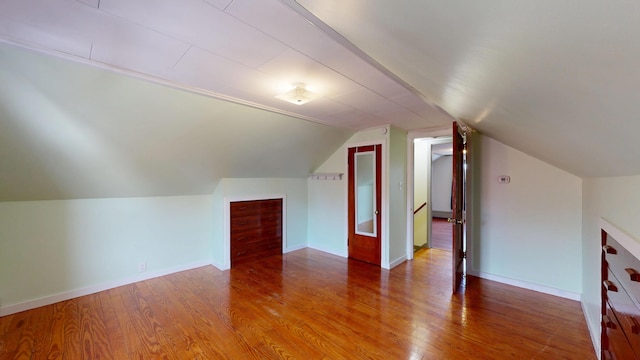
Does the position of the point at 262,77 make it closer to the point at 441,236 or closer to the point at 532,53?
the point at 532,53

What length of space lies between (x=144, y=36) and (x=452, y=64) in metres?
1.75

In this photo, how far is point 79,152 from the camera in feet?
8.15

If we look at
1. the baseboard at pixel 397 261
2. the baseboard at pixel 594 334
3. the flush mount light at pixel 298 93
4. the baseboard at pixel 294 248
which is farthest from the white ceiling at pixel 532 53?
the baseboard at pixel 294 248

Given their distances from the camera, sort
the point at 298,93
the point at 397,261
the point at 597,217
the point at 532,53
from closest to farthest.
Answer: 1. the point at 532,53
2. the point at 597,217
3. the point at 298,93
4. the point at 397,261

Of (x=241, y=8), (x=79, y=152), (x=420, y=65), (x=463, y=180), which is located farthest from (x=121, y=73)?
(x=463, y=180)

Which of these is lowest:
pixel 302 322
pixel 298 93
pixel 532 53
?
pixel 302 322

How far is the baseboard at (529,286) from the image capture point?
2.95 m

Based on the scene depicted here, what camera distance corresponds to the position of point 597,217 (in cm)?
208

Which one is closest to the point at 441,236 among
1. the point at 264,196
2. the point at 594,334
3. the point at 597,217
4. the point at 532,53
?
the point at 594,334

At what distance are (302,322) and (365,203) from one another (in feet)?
7.22

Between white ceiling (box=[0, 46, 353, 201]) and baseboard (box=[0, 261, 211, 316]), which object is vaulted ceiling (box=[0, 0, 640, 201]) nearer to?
white ceiling (box=[0, 46, 353, 201])

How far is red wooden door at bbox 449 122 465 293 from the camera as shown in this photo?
9.67 feet

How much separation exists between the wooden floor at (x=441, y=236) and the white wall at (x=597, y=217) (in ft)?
8.24

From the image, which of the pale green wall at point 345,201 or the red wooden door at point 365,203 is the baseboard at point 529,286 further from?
the red wooden door at point 365,203
